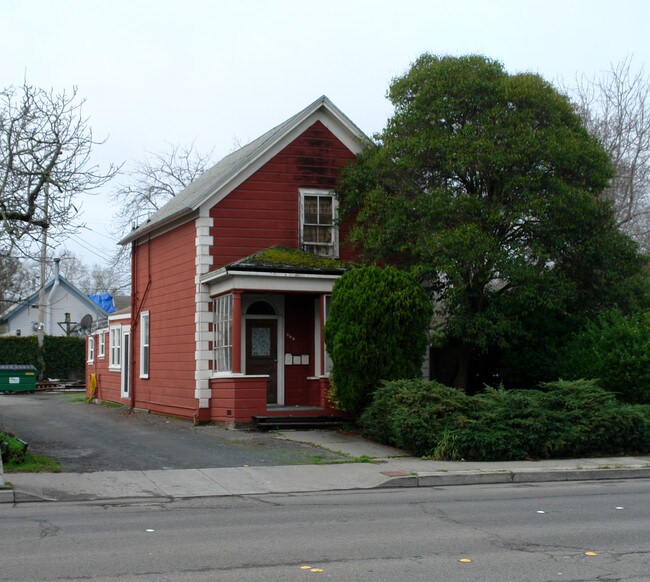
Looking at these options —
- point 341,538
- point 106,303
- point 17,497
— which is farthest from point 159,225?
point 106,303

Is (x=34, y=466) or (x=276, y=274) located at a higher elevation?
(x=276, y=274)

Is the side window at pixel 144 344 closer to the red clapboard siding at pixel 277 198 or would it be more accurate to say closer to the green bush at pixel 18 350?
the red clapboard siding at pixel 277 198

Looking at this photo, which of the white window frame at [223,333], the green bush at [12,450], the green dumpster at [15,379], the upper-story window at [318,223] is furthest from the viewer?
the green dumpster at [15,379]

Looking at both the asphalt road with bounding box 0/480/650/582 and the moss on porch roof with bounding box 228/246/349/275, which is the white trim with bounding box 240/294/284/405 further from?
the asphalt road with bounding box 0/480/650/582

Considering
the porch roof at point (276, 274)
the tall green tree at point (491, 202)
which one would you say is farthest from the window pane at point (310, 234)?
the tall green tree at point (491, 202)

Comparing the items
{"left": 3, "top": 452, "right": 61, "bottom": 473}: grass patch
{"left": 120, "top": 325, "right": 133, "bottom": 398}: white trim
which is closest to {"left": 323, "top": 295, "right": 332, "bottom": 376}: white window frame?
{"left": 3, "top": 452, "right": 61, "bottom": 473}: grass patch

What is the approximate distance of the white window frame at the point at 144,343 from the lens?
1018 inches

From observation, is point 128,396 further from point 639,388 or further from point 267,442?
point 639,388

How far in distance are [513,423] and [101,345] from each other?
21.0 metres

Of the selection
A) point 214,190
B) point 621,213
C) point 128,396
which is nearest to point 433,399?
point 214,190

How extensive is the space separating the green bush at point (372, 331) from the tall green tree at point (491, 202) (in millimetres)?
1248

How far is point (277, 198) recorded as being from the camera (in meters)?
21.8

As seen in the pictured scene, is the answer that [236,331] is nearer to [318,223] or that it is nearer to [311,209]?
[318,223]

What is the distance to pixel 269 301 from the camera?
70.3 ft
